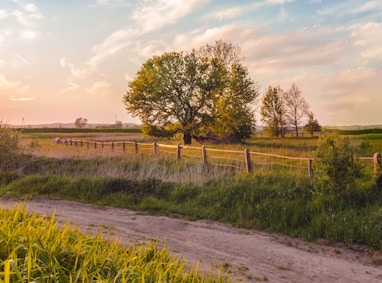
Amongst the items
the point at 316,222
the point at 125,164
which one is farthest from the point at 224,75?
the point at 316,222

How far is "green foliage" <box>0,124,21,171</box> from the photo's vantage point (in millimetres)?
19344

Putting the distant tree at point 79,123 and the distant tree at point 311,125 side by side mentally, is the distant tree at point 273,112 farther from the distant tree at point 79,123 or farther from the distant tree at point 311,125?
the distant tree at point 79,123

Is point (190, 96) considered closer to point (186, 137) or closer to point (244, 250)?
point (186, 137)

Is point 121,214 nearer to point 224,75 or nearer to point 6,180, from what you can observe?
point 6,180

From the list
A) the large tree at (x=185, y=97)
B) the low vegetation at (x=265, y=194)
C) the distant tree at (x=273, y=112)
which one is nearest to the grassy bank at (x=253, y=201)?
the low vegetation at (x=265, y=194)

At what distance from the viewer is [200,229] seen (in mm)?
9578

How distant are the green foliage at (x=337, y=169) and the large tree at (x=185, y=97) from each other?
31.3 meters

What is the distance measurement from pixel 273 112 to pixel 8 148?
54091mm

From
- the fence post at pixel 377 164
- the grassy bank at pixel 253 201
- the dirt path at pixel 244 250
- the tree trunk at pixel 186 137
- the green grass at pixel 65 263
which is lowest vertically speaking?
the dirt path at pixel 244 250

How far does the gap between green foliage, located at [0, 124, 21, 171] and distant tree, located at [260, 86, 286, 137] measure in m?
52.2

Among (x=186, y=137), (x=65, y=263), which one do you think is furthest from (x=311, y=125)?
(x=65, y=263)

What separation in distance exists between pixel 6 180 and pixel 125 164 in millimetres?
5188

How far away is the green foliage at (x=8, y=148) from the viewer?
19.3 meters

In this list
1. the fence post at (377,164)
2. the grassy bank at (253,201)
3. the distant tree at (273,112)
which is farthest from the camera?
the distant tree at (273,112)
